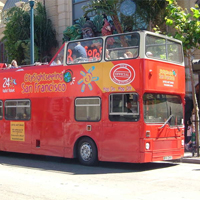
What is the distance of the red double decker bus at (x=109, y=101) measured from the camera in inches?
444

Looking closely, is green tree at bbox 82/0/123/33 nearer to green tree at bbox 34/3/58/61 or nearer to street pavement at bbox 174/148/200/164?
street pavement at bbox 174/148/200/164

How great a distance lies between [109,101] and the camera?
38.9 ft

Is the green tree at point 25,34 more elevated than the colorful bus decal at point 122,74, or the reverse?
the green tree at point 25,34

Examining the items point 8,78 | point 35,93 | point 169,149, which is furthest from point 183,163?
point 8,78

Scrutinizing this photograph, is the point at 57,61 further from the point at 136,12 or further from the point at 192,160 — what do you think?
the point at 136,12

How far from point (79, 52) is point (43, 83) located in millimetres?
1998

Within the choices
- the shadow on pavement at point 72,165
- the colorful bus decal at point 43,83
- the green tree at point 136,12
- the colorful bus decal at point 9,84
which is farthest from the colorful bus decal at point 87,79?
the green tree at point 136,12

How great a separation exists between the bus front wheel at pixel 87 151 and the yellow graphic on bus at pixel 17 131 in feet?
9.29

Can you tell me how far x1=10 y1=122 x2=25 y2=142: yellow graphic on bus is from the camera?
14516 mm

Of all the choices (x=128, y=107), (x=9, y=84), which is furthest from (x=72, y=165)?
(x=9, y=84)

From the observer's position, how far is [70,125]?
42.5 ft

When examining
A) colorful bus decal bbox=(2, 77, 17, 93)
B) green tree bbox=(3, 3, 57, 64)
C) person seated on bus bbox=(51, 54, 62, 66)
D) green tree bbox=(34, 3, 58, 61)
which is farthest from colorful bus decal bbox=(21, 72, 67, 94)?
green tree bbox=(34, 3, 58, 61)

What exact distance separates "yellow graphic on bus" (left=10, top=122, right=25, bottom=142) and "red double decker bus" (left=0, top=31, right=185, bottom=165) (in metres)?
0.13

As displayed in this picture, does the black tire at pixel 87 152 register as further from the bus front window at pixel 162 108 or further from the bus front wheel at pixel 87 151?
the bus front window at pixel 162 108
